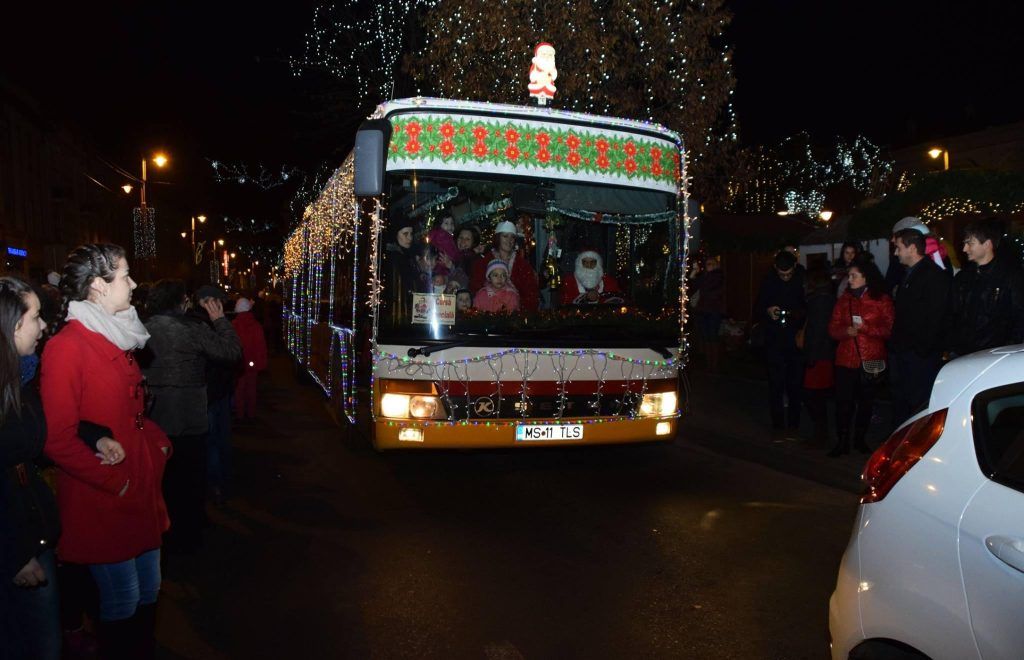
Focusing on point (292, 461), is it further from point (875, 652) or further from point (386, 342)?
point (875, 652)

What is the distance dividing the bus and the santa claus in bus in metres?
0.01

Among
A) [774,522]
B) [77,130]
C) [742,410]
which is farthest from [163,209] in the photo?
[774,522]

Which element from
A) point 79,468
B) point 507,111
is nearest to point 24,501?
point 79,468

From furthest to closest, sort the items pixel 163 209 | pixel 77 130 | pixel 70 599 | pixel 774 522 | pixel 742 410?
pixel 163 209 < pixel 77 130 < pixel 742 410 < pixel 774 522 < pixel 70 599

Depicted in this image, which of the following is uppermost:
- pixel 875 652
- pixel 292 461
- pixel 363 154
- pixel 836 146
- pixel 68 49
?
pixel 68 49

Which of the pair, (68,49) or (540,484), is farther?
(68,49)

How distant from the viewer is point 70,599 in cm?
445

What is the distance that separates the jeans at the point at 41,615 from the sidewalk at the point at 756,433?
6.31 metres

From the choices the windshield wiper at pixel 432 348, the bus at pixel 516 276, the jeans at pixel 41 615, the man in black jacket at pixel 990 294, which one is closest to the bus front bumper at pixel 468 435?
the bus at pixel 516 276

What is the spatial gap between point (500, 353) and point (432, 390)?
610 millimetres

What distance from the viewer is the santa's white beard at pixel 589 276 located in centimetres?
760

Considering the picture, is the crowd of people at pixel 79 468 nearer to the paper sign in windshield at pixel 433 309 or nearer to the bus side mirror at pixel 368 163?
the bus side mirror at pixel 368 163

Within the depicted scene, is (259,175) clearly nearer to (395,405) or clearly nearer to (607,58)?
(607,58)

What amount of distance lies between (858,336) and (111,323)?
6.79 m
